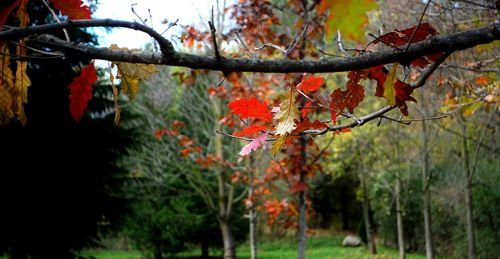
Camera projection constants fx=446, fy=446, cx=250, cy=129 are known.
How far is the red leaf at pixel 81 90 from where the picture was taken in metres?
1.15

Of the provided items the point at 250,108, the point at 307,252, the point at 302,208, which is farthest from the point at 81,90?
the point at 307,252

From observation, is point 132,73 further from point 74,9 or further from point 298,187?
point 298,187

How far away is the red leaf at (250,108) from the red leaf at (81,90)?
38 cm

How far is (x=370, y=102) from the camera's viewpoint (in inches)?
452

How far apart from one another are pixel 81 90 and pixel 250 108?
0.45 metres

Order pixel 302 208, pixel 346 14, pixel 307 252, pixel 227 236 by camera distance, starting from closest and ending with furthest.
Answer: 1. pixel 346 14
2. pixel 302 208
3. pixel 227 236
4. pixel 307 252

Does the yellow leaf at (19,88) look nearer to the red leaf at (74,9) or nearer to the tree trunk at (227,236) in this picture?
the red leaf at (74,9)

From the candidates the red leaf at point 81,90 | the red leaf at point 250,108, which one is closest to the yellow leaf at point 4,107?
the red leaf at point 81,90

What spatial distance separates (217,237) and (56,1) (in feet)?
49.7

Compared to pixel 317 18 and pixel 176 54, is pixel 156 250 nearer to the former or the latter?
pixel 317 18

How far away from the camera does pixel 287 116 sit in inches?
40.8

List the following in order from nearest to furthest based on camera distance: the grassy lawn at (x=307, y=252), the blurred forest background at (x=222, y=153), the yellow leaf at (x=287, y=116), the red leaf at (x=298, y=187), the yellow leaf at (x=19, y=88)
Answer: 1. the yellow leaf at (x=287, y=116)
2. the yellow leaf at (x=19, y=88)
3. the red leaf at (x=298, y=187)
4. the blurred forest background at (x=222, y=153)
5. the grassy lawn at (x=307, y=252)

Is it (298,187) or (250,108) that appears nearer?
(250,108)

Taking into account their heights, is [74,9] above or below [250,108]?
above
